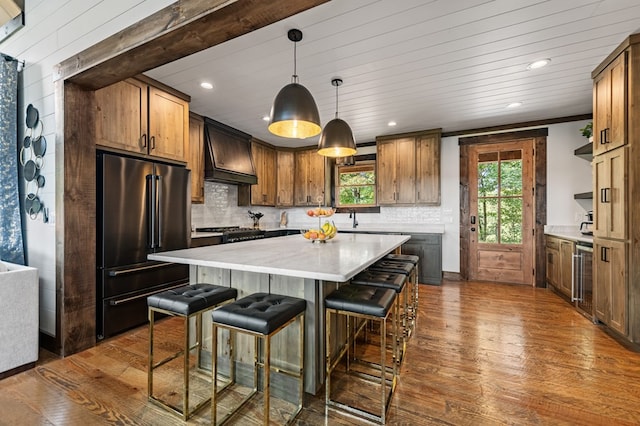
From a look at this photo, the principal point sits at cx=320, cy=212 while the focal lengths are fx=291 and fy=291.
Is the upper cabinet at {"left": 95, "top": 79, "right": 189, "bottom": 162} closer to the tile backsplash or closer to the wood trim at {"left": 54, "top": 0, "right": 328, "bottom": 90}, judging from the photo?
the wood trim at {"left": 54, "top": 0, "right": 328, "bottom": 90}

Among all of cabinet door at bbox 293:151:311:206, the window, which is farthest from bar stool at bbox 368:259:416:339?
cabinet door at bbox 293:151:311:206

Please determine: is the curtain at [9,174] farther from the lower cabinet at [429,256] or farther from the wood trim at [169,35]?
the lower cabinet at [429,256]

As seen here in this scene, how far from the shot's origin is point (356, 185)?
18.9ft

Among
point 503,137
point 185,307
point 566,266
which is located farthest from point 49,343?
point 503,137

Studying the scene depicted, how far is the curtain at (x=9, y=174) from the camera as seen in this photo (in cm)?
257

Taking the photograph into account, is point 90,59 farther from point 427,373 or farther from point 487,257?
point 487,257

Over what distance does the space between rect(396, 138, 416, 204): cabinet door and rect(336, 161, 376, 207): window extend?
0.60m

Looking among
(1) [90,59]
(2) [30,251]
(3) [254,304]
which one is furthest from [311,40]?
(2) [30,251]

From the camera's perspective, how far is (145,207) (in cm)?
290

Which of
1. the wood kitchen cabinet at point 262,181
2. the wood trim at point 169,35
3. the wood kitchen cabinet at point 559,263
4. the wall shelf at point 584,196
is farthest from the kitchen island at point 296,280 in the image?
the wall shelf at point 584,196

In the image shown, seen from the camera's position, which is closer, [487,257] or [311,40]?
[311,40]

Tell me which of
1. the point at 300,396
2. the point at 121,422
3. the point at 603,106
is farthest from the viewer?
the point at 603,106

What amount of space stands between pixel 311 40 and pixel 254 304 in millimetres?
2080

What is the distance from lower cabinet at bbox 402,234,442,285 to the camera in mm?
4605
